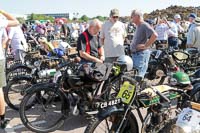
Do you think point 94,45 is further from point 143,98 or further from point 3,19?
point 143,98

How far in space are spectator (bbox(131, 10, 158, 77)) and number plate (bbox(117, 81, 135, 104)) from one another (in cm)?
251

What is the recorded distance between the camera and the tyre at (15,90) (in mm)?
5953

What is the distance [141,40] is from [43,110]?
2.20m

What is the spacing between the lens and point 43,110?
17.0ft

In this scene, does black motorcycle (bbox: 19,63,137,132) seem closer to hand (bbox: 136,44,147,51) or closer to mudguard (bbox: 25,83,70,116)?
mudguard (bbox: 25,83,70,116)

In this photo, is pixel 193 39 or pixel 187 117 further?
pixel 193 39

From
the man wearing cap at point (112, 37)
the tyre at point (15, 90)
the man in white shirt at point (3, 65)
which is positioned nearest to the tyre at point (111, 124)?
the man in white shirt at point (3, 65)

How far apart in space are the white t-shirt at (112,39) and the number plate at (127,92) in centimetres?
292

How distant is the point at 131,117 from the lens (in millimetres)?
3725

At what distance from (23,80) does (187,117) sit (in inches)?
141

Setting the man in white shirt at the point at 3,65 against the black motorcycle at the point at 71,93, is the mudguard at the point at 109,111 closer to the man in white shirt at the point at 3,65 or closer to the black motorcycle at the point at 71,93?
the black motorcycle at the point at 71,93

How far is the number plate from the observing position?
3562mm

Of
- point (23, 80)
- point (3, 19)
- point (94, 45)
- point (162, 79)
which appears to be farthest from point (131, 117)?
point (162, 79)

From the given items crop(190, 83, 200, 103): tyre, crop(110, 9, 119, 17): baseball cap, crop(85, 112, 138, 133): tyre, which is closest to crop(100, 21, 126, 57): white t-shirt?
crop(110, 9, 119, 17): baseball cap
